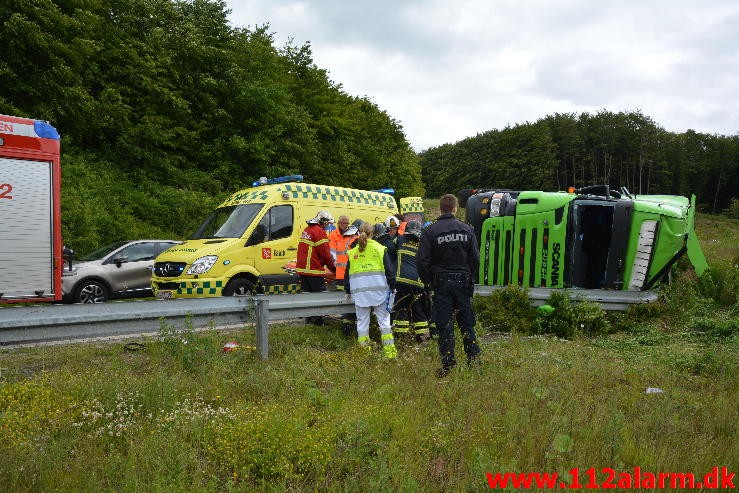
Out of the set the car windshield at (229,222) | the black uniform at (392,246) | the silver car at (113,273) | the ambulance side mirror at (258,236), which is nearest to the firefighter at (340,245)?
the black uniform at (392,246)

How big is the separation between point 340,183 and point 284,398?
2533 cm

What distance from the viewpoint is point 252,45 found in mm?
25688

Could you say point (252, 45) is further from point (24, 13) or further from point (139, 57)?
point (24, 13)

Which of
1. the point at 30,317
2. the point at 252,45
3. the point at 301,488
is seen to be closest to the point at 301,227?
the point at 30,317

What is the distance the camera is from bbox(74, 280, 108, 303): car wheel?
10867 mm

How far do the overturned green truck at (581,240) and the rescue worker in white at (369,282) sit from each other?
296 cm

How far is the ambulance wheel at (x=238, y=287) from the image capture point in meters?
8.88

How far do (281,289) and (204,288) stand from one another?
52.0 inches

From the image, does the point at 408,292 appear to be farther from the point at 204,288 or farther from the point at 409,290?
the point at 204,288

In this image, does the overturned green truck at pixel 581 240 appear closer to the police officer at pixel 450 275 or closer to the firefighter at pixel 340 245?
the firefighter at pixel 340 245

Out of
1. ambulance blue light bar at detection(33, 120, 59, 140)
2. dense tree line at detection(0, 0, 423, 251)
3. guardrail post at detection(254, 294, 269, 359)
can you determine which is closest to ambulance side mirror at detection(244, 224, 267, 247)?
ambulance blue light bar at detection(33, 120, 59, 140)

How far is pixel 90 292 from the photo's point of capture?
11.0 m

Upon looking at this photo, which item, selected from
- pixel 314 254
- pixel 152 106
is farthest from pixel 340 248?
pixel 152 106

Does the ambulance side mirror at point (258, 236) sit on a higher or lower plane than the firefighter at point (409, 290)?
higher
